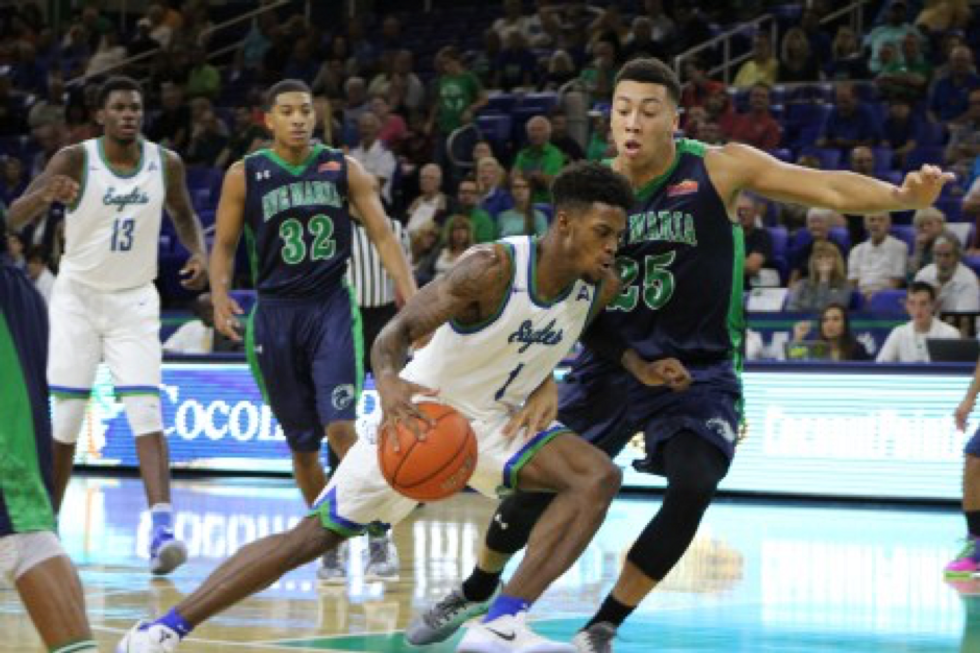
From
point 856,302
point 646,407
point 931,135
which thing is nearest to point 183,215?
point 646,407

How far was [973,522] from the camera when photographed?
8883 millimetres

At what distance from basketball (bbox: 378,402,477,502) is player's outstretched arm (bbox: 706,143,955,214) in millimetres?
1346

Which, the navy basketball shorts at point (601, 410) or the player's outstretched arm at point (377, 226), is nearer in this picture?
the navy basketball shorts at point (601, 410)

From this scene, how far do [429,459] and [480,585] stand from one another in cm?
117

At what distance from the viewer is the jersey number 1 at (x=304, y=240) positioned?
847 cm

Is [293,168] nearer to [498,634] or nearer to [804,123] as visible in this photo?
[498,634]

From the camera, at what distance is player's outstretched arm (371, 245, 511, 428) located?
5547 mm

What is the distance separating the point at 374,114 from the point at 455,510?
24.0ft

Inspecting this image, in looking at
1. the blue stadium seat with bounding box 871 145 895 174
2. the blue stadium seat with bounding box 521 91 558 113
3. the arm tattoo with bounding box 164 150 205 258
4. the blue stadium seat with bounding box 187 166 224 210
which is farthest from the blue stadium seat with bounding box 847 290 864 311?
the blue stadium seat with bounding box 187 166 224 210

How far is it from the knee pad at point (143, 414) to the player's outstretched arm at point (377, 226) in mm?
1261

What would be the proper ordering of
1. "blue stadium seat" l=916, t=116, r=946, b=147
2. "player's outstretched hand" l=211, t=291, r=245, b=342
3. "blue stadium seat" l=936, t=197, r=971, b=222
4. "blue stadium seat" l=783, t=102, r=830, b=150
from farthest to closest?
"blue stadium seat" l=783, t=102, r=830, b=150, "blue stadium seat" l=916, t=116, r=946, b=147, "blue stadium seat" l=936, t=197, r=971, b=222, "player's outstretched hand" l=211, t=291, r=245, b=342

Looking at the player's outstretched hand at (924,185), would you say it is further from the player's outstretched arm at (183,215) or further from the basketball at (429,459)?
the player's outstretched arm at (183,215)

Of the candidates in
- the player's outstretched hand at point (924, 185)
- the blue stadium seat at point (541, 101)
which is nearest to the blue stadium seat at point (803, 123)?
the blue stadium seat at point (541, 101)

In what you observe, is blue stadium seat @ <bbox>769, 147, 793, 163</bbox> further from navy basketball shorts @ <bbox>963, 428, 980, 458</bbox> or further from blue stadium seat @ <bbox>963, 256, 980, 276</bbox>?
navy basketball shorts @ <bbox>963, 428, 980, 458</bbox>
